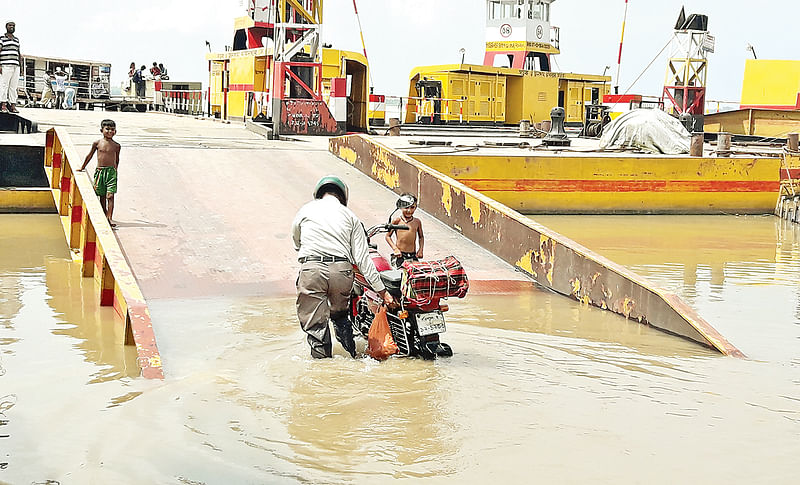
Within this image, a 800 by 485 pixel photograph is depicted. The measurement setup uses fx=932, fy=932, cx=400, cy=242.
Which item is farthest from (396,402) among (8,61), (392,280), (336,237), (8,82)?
(8,82)

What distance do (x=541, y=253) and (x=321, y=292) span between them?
156 inches

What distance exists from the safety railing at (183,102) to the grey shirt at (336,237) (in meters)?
26.2

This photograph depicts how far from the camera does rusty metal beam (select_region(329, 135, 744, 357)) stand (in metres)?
7.66

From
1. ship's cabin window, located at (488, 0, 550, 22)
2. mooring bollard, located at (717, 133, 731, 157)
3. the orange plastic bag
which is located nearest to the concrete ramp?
the orange plastic bag

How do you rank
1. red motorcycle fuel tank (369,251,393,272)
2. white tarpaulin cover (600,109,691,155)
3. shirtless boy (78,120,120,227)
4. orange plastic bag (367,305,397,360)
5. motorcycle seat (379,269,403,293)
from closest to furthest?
motorcycle seat (379,269,403,293) < orange plastic bag (367,305,397,360) < red motorcycle fuel tank (369,251,393,272) < shirtless boy (78,120,120,227) < white tarpaulin cover (600,109,691,155)

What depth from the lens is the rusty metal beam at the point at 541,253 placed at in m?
7.66

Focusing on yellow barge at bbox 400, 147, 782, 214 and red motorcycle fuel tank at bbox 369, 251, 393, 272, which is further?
yellow barge at bbox 400, 147, 782, 214

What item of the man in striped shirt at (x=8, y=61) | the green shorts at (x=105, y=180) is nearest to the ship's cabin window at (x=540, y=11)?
the man in striped shirt at (x=8, y=61)

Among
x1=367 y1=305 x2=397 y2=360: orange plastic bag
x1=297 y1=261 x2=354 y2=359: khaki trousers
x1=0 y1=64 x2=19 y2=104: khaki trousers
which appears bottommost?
x1=367 y1=305 x2=397 y2=360: orange plastic bag

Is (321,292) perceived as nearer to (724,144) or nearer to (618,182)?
(618,182)

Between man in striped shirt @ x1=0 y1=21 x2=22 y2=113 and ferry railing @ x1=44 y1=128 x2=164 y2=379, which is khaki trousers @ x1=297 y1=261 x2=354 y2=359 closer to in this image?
ferry railing @ x1=44 y1=128 x2=164 y2=379

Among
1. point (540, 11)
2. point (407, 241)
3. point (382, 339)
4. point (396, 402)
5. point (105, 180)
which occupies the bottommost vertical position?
point (396, 402)

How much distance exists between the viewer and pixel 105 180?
1037 cm

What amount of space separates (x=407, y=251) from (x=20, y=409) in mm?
3630
